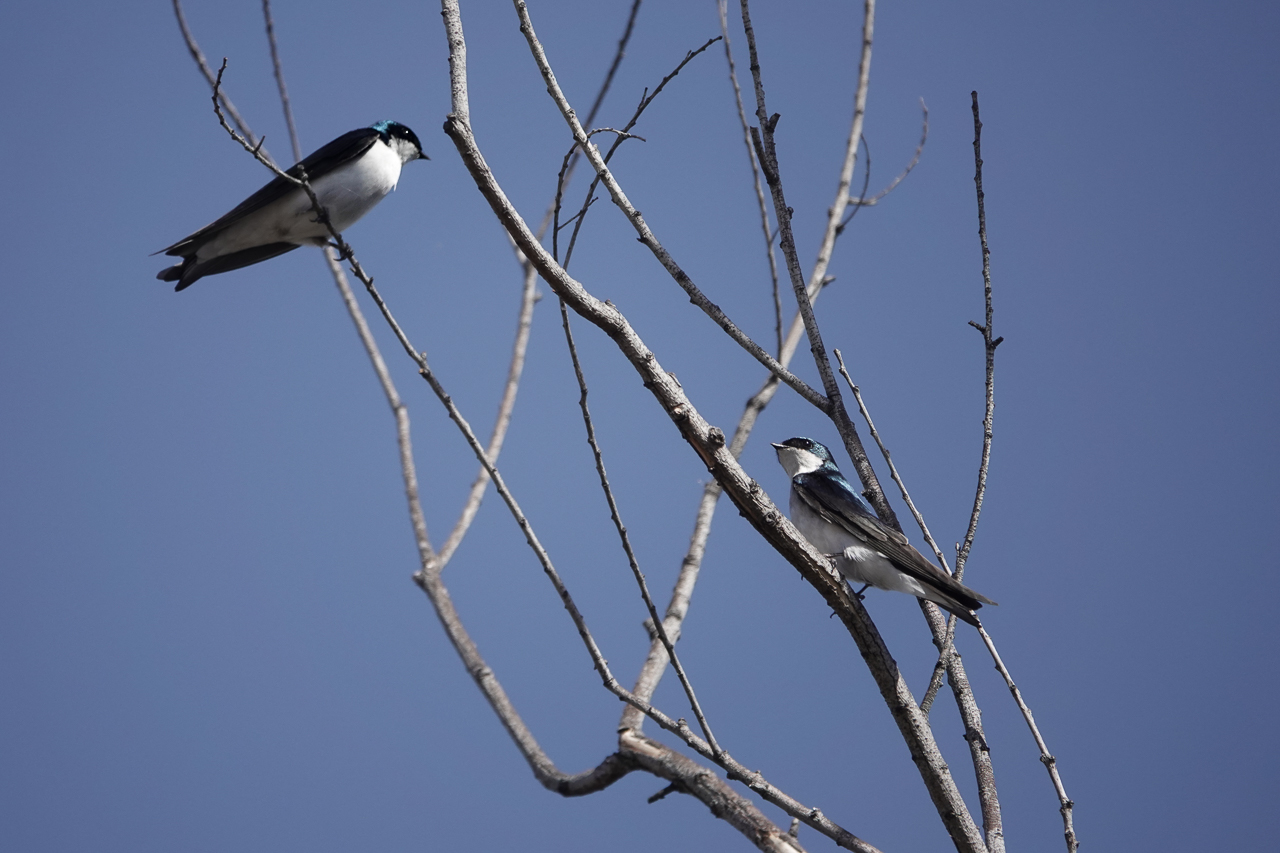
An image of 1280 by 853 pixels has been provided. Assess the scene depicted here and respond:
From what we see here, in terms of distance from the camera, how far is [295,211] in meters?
6.14

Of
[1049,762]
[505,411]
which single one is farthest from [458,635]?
[1049,762]

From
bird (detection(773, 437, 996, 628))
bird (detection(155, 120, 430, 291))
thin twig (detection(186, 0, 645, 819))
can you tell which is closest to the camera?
bird (detection(773, 437, 996, 628))

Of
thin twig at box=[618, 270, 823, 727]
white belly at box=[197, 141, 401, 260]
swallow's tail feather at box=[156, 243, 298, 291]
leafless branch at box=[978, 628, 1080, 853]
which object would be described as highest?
white belly at box=[197, 141, 401, 260]

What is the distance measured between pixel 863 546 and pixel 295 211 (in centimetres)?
431

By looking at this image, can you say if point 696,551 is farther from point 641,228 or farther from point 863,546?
point 641,228

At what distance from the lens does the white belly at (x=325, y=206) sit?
6133mm

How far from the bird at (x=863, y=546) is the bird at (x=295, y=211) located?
3579mm

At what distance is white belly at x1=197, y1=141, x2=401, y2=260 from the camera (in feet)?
20.1

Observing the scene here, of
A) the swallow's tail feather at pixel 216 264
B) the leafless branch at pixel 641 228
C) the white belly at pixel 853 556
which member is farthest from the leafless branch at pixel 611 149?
the swallow's tail feather at pixel 216 264

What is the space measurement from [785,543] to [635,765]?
1538 millimetres

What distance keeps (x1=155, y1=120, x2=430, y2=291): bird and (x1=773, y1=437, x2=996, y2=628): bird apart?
3.58 meters

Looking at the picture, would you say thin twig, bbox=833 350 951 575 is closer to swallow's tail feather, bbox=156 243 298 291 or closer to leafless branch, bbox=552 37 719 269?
leafless branch, bbox=552 37 719 269

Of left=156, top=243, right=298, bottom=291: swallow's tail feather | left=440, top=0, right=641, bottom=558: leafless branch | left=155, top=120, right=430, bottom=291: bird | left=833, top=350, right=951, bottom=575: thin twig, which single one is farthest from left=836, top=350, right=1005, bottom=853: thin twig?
left=156, top=243, right=298, bottom=291: swallow's tail feather

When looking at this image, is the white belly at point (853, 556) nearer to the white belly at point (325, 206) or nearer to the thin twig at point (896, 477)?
the thin twig at point (896, 477)
